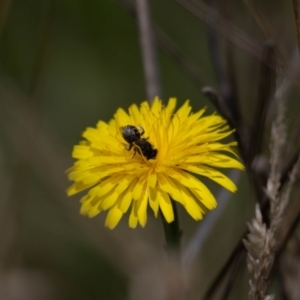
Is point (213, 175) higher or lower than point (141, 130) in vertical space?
lower

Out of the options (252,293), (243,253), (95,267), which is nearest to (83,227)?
(243,253)

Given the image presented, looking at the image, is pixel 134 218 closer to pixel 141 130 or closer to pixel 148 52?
pixel 141 130

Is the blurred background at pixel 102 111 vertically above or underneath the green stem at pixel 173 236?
above

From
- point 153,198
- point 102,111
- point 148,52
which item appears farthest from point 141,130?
point 102,111

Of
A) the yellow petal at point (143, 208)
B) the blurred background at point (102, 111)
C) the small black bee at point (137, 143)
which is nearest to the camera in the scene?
the yellow petal at point (143, 208)

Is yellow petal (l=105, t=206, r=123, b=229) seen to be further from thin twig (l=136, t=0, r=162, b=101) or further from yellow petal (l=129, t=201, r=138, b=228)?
thin twig (l=136, t=0, r=162, b=101)

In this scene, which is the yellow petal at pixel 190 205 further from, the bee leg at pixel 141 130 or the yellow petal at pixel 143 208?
the bee leg at pixel 141 130

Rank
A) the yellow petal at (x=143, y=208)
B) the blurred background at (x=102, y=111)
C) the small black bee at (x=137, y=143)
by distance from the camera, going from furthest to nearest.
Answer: the blurred background at (x=102, y=111) < the small black bee at (x=137, y=143) < the yellow petal at (x=143, y=208)

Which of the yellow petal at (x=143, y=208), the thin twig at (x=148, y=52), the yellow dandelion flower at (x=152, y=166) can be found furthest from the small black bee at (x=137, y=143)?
the thin twig at (x=148, y=52)
